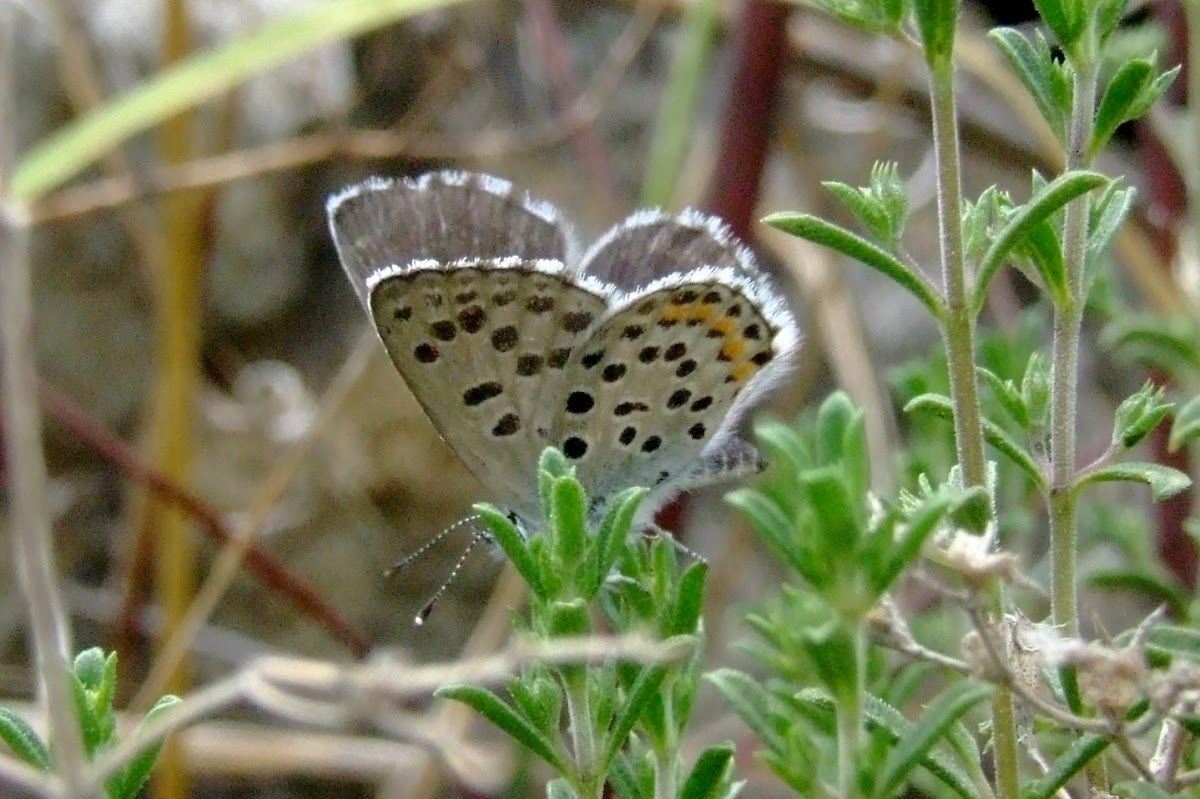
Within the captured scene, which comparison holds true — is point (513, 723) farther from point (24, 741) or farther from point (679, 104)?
point (679, 104)

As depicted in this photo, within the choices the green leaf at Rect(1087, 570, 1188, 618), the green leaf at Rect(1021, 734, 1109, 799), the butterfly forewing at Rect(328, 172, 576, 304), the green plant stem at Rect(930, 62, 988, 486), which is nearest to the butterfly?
the butterfly forewing at Rect(328, 172, 576, 304)

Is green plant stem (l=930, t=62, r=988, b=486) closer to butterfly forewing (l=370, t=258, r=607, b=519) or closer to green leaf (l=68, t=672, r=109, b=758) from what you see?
green leaf (l=68, t=672, r=109, b=758)

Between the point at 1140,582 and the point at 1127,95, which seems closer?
the point at 1127,95

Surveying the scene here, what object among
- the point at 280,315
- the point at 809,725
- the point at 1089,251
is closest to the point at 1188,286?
the point at 1089,251

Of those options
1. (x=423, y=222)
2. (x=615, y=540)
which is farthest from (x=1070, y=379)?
(x=423, y=222)

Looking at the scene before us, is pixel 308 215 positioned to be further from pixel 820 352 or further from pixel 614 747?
pixel 614 747
